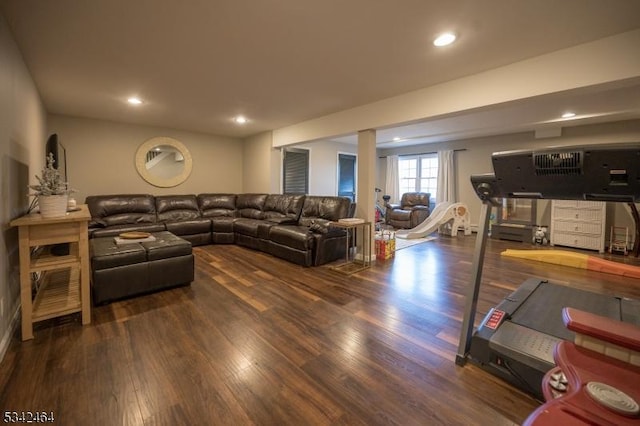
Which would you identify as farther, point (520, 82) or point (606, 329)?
point (520, 82)

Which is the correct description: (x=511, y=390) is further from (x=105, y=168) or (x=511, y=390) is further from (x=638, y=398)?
(x=105, y=168)

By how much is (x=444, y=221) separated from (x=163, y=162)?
20.3ft

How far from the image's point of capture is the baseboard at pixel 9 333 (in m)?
1.81

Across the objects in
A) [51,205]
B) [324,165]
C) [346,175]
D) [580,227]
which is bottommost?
[580,227]

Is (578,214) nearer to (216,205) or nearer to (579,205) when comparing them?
(579,205)

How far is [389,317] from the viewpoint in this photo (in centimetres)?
242

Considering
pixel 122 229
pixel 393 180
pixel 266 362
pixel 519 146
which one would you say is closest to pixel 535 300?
pixel 266 362

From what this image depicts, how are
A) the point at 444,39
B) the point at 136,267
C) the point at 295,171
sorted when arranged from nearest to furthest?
the point at 444,39
the point at 136,267
the point at 295,171

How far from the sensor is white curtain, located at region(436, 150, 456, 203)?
7.25 metres

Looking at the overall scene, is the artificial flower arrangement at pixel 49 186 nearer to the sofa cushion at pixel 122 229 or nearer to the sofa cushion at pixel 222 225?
the sofa cushion at pixel 122 229

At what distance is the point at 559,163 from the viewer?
135 centimetres

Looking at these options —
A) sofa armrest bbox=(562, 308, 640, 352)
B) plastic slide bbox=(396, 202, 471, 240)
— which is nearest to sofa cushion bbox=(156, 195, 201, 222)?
→ plastic slide bbox=(396, 202, 471, 240)

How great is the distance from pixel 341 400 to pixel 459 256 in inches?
149

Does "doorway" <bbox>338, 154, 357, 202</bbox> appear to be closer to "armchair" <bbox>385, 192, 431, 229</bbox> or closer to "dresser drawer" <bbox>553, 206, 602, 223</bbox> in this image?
"armchair" <bbox>385, 192, 431, 229</bbox>
